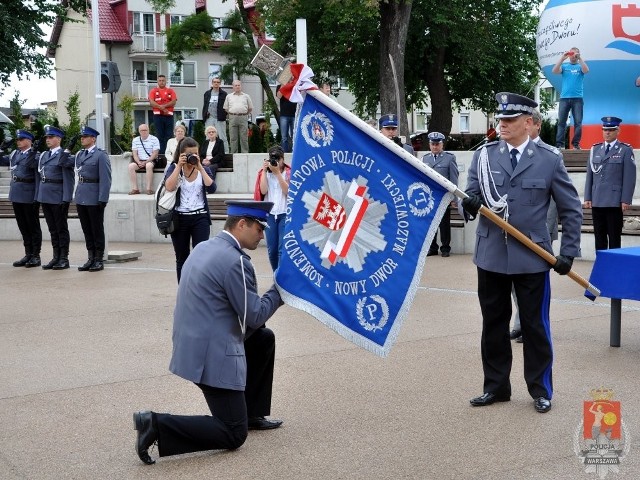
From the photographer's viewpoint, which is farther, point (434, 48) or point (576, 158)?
point (434, 48)

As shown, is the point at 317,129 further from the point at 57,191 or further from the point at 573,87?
the point at 573,87

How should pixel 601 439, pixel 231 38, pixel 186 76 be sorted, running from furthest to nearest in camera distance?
pixel 186 76 → pixel 231 38 → pixel 601 439

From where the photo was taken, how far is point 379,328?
5.96 metres

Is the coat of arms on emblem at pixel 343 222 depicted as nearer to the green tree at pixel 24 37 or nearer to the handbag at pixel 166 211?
the handbag at pixel 166 211

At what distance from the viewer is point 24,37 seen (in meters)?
31.7

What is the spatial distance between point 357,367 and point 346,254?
2.36m

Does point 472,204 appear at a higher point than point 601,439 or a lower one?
higher

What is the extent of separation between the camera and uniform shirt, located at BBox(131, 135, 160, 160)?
2181cm

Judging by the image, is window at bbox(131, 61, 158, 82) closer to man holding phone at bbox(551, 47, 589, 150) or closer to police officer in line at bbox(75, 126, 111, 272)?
man holding phone at bbox(551, 47, 589, 150)

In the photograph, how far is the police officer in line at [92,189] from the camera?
47.7 feet

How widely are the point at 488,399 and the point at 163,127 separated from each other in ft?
58.3

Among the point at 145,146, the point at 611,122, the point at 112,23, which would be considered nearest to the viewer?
the point at 611,122

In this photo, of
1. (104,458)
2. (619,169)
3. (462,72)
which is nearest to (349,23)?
(462,72)

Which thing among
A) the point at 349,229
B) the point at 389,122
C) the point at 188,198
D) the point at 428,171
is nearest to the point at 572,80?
the point at 389,122
